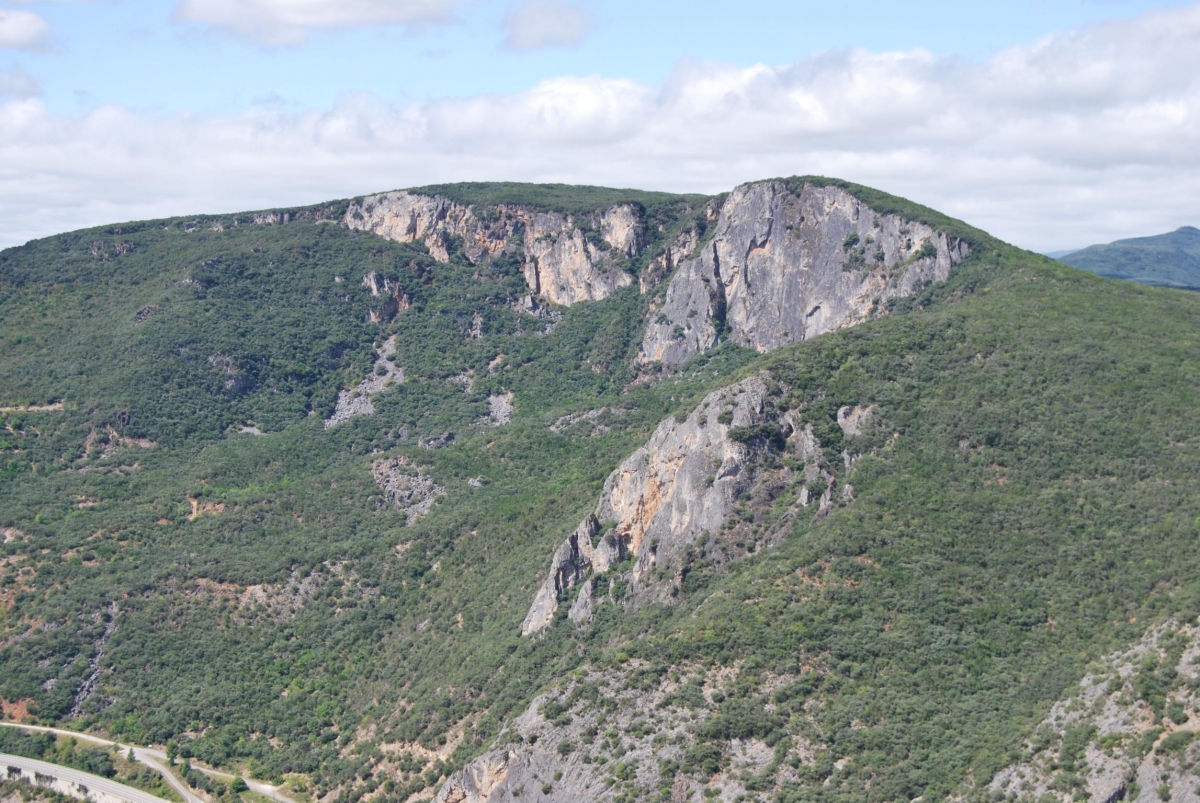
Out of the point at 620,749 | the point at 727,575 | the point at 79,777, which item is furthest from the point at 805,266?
the point at 79,777

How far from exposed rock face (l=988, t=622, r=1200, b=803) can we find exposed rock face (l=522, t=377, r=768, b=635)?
3726cm

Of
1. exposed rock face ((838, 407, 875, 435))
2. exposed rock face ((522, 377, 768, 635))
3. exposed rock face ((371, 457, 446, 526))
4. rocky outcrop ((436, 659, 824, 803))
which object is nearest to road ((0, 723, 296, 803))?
exposed rock face ((522, 377, 768, 635))

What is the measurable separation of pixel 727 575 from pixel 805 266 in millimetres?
83468

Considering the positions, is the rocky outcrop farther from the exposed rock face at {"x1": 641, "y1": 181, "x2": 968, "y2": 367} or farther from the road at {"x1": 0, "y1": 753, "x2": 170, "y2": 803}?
the exposed rock face at {"x1": 641, "y1": 181, "x2": 968, "y2": 367}

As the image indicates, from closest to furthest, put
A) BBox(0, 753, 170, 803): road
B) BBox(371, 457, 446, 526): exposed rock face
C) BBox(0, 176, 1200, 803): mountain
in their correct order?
BBox(0, 176, 1200, 803): mountain → BBox(0, 753, 170, 803): road → BBox(371, 457, 446, 526): exposed rock face

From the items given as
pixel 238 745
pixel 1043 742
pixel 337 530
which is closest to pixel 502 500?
pixel 337 530

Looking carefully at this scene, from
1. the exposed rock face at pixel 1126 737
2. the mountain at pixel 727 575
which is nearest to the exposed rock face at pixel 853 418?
the mountain at pixel 727 575

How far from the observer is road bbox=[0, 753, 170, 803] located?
385 ft

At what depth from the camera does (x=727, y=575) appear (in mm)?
111938

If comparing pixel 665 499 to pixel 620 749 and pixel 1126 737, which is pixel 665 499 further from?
pixel 1126 737

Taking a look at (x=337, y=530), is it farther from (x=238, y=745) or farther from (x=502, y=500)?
(x=238, y=745)

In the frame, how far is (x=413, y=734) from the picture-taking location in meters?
116

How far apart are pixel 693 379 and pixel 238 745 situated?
81.0m

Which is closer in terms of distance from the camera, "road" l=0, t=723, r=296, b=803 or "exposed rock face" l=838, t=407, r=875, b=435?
"road" l=0, t=723, r=296, b=803
